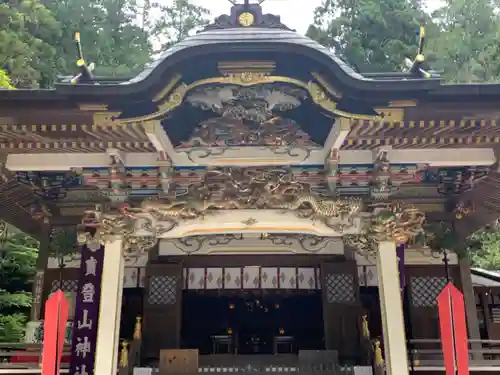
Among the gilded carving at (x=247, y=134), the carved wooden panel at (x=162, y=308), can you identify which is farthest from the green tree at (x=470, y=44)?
the gilded carving at (x=247, y=134)

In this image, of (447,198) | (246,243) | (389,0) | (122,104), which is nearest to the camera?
(122,104)

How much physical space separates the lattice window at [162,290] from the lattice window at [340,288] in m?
2.84

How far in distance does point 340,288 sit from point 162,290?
3.30 metres

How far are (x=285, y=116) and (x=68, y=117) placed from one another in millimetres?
2548

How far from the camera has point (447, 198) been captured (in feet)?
26.9

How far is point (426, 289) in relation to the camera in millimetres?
9164

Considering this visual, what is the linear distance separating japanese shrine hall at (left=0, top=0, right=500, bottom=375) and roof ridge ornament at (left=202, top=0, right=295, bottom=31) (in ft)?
0.08

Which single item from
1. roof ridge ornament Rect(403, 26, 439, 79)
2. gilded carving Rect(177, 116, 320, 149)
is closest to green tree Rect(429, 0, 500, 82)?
roof ridge ornament Rect(403, 26, 439, 79)

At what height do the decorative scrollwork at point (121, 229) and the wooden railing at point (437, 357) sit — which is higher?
the decorative scrollwork at point (121, 229)

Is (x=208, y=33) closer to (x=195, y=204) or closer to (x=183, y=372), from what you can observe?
(x=195, y=204)

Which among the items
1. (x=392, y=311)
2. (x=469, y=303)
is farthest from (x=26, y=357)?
(x=469, y=303)

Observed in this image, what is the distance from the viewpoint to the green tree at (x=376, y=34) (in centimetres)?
2183

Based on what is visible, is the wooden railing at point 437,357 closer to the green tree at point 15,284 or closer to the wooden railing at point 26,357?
the wooden railing at point 26,357

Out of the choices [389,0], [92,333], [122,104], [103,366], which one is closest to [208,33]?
[122,104]
